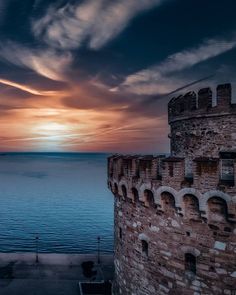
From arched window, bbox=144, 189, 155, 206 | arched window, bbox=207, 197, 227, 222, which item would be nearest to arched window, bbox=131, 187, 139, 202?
arched window, bbox=144, 189, 155, 206

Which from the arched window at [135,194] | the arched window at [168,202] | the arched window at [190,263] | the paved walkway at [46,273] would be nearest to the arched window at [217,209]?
the arched window at [168,202]

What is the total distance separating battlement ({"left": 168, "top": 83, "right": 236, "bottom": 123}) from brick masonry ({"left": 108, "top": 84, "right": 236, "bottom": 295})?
0.04m

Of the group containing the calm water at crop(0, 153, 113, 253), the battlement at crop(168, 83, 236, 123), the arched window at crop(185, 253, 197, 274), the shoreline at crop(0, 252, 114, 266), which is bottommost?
the calm water at crop(0, 153, 113, 253)

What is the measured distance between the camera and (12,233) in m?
42.9

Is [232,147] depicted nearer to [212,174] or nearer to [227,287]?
[212,174]

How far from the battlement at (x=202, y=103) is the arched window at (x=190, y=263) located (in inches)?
243

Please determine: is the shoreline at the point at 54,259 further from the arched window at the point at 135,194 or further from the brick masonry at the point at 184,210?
the arched window at the point at 135,194

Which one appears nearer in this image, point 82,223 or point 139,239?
point 139,239

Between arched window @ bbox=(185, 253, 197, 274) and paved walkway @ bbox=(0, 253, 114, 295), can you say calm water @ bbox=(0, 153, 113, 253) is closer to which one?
paved walkway @ bbox=(0, 253, 114, 295)

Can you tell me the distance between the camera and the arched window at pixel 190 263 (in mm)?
10758

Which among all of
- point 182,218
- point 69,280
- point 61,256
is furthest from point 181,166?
point 61,256

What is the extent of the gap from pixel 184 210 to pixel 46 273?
16.3 metres

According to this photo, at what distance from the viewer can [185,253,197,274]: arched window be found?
10.8m

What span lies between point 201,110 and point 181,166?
474cm
